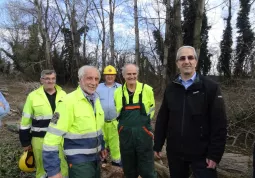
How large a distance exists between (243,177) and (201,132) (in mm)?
1978

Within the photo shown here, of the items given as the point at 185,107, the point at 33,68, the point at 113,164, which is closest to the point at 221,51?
the point at 33,68

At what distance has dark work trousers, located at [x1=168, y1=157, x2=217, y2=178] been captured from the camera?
297 centimetres

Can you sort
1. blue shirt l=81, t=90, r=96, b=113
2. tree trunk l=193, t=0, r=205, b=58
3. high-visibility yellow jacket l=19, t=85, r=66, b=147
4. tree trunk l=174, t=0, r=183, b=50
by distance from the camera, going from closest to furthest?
blue shirt l=81, t=90, r=96, b=113 → high-visibility yellow jacket l=19, t=85, r=66, b=147 → tree trunk l=193, t=0, r=205, b=58 → tree trunk l=174, t=0, r=183, b=50

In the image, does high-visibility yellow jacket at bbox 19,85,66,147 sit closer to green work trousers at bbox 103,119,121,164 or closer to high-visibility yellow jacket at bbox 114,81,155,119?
high-visibility yellow jacket at bbox 114,81,155,119

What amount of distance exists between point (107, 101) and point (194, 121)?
10.1ft

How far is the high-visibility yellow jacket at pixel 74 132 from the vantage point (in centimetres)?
282

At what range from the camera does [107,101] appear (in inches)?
230

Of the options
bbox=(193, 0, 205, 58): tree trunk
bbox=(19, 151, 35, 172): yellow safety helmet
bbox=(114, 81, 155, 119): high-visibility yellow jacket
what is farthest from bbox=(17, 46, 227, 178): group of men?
bbox=(193, 0, 205, 58): tree trunk

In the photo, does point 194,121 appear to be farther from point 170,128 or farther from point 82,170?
point 82,170

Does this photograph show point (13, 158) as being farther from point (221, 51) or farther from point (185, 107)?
point (221, 51)

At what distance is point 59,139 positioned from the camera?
2.87 m

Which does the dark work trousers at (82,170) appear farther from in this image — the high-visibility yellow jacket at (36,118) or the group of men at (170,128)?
the high-visibility yellow jacket at (36,118)

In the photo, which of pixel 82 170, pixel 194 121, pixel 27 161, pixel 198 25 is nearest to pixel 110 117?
pixel 27 161

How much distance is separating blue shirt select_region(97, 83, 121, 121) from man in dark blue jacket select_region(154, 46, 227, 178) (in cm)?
259
